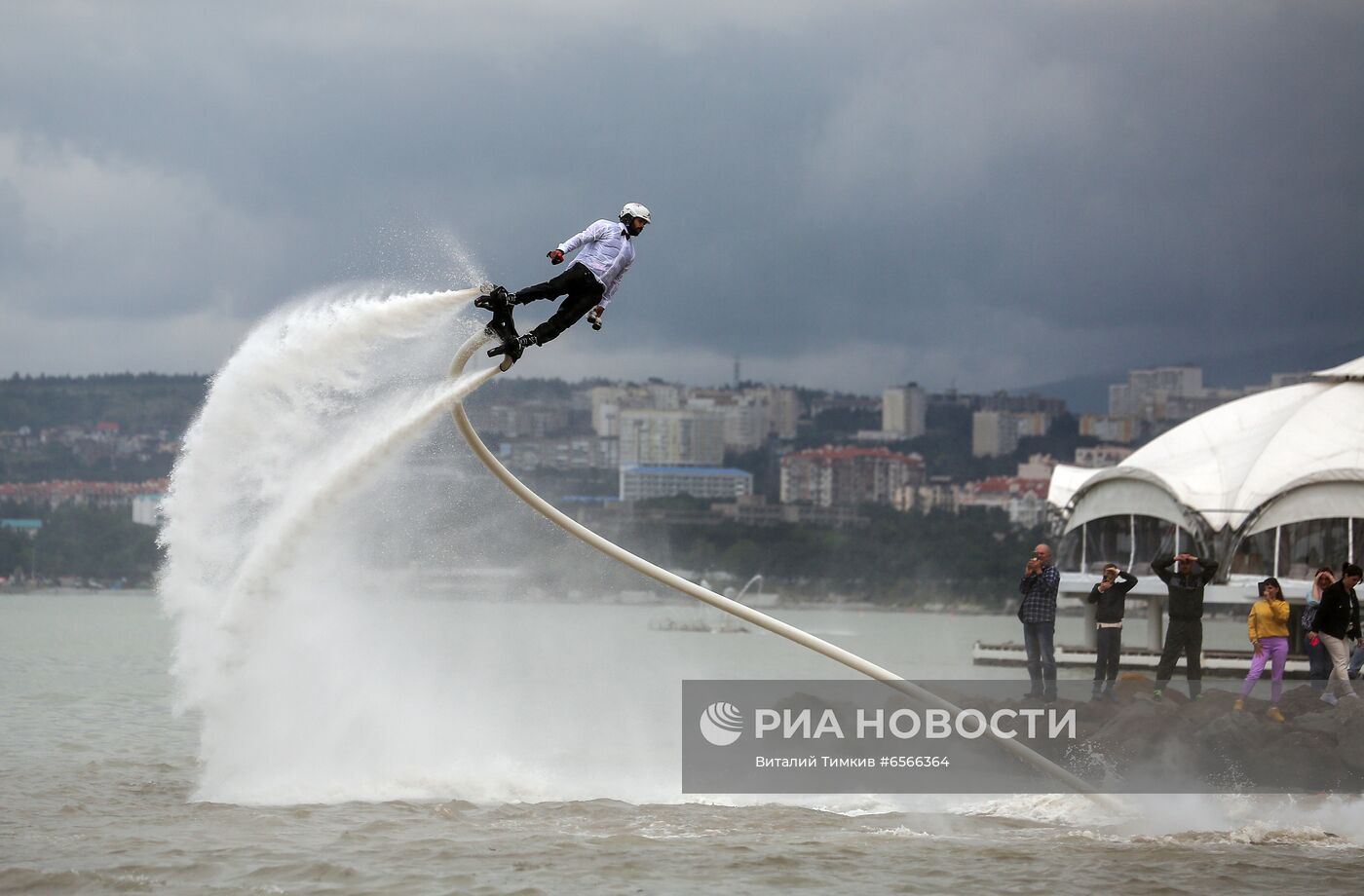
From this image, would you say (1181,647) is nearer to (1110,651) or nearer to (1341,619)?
(1110,651)

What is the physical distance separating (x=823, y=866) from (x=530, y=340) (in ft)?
21.2

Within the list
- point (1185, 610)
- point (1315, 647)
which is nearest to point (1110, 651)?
point (1185, 610)

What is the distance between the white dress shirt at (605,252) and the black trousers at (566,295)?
8 cm

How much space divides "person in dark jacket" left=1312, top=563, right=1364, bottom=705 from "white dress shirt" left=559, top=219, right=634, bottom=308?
11162 mm

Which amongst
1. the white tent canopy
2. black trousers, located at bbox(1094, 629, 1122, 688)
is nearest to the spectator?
black trousers, located at bbox(1094, 629, 1122, 688)

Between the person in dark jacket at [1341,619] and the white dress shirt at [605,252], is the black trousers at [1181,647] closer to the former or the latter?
the person in dark jacket at [1341,619]

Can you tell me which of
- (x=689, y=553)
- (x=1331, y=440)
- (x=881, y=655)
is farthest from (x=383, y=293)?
(x=689, y=553)

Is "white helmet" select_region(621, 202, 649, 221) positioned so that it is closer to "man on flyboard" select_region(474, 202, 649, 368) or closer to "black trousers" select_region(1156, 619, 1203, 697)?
"man on flyboard" select_region(474, 202, 649, 368)

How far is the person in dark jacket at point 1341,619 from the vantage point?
22078 mm

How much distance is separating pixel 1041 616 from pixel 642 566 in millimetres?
7419

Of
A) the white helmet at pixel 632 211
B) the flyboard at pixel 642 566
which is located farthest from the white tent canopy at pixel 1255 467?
the white helmet at pixel 632 211

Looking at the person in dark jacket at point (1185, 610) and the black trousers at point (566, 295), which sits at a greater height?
the black trousers at point (566, 295)

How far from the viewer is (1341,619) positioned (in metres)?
22.3

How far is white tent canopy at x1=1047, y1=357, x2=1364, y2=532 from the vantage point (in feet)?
170
